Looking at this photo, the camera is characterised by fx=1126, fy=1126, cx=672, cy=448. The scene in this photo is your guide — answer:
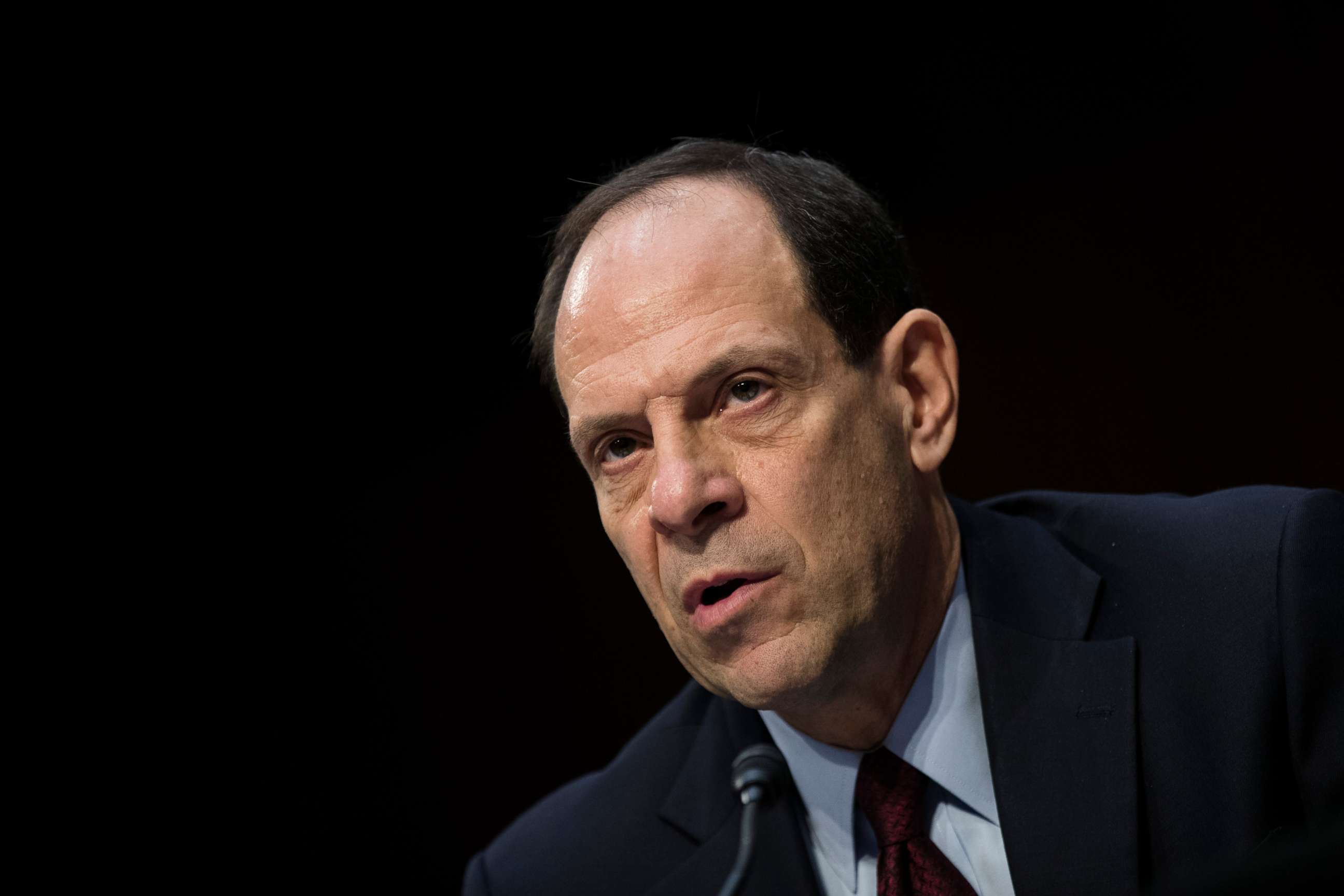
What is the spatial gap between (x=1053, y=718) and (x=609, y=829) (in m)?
0.90

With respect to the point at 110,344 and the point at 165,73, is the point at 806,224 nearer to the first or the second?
the point at 165,73

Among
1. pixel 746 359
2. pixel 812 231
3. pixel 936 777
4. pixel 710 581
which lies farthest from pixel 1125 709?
pixel 812 231

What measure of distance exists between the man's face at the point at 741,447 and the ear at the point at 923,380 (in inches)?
1.4

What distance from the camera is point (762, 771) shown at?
71.1 inches

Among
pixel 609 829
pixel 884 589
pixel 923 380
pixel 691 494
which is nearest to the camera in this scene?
pixel 691 494

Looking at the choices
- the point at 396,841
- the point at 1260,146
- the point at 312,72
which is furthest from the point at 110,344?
the point at 1260,146

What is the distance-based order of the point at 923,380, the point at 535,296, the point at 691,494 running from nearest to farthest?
the point at 691,494 < the point at 923,380 < the point at 535,296

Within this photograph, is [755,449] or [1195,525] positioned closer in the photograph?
[755,449]

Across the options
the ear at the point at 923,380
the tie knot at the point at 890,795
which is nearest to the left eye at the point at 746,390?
the ear at the point at 923,380

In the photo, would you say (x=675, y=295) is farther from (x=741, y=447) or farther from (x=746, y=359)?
(x=741, y=447)

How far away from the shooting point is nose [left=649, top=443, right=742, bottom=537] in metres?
1.66

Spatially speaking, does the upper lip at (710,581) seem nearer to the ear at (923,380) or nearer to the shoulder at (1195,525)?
the ear at (923,380)

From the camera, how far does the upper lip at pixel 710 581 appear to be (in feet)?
5.51

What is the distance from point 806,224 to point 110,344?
7.03 ft
